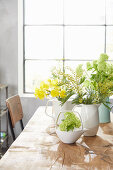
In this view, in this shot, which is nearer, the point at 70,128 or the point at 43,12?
the point at 70,128

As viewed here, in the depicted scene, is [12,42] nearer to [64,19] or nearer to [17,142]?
[64,19]

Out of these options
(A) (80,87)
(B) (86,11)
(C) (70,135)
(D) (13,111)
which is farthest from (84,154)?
(B) (86,11)

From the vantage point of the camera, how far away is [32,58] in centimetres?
343

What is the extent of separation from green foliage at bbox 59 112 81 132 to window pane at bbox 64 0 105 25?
2336 millimetres

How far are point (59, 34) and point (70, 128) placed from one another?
92.2 inches

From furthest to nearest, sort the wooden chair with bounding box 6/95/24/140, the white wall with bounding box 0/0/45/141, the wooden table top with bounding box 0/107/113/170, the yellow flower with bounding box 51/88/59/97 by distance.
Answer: the white wall with bounding box 0/0/45/141, the wooden chair with bounding box 6/95/24/140, the yellow flower with bounding box 51/88/59/97, the wooden table top with bounding box 0/107/113/170

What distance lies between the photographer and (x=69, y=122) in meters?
1.27

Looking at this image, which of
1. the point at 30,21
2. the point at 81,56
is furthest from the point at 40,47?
the point at 81,56

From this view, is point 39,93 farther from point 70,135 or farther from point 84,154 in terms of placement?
point 84,154

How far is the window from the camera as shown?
3.32 m

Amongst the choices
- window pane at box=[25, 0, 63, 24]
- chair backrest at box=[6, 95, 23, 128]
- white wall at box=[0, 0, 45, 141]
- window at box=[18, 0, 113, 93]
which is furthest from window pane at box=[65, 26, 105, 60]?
chair backrest at box=[6, 95, 23, 128]

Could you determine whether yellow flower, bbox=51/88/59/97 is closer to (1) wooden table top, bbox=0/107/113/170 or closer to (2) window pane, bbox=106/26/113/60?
(1) wooden table top, bbox=0/107/113/170

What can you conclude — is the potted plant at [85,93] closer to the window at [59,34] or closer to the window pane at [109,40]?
the window at [59,34]

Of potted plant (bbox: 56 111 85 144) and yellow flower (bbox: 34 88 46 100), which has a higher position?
yellow flower (bbox: 34 88 46 100)
